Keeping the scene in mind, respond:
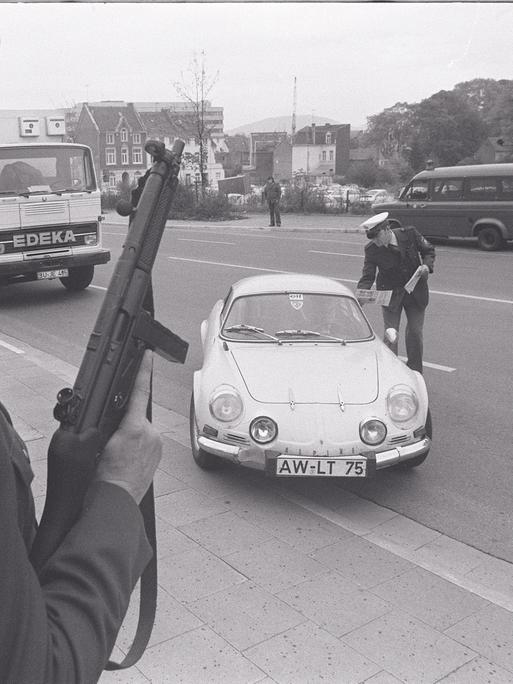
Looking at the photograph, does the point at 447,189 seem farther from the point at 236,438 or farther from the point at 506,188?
the point at 236,438

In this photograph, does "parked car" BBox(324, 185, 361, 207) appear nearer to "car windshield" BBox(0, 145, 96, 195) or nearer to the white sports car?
"car windshield" BBox(0, 145, 96, 195)

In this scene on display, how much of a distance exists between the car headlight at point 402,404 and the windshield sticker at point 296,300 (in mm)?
1439

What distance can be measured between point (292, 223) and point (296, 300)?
931 inches

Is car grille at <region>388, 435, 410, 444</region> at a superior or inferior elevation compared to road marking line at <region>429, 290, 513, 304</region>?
superior

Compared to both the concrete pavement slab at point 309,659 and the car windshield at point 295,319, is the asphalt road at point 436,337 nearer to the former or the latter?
the car windshield at point 295,319

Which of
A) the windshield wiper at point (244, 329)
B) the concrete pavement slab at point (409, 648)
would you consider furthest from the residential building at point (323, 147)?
the concrete pavement slab at point (409, 648)

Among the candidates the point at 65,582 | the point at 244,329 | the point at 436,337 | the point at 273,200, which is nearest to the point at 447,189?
the point at 273,200

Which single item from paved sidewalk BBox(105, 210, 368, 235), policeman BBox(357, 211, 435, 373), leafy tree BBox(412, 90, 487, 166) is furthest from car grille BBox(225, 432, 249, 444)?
leafy tree BBox(412, 90, 487, 166)

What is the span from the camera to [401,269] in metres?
7.62

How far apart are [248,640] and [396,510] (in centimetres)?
191

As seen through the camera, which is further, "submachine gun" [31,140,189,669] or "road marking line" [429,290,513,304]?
"road marking line" [429,290,513,304]

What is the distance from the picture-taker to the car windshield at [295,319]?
20.1ft

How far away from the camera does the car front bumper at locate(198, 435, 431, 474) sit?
4.85 m

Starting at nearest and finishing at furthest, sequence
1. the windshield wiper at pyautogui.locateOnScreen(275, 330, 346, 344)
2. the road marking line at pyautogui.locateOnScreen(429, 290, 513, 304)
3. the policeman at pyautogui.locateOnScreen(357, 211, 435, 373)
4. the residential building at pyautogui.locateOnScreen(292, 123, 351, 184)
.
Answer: the windshield wiper at pyautogui.locateOnScreen(275, 330, 346, 344), the policeman at pyautogui.locateOnScreen(357, 211, 435, 373), the road marking line at pyautogui.locateOnScreen(429, 290, 513, 304), the residential building at pyautogui.locateOnScreen(292, 123, 351, 184)
